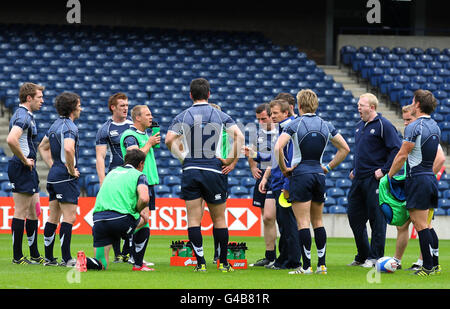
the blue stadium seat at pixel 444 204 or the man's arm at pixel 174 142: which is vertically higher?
the man's arm at pixel 174 142

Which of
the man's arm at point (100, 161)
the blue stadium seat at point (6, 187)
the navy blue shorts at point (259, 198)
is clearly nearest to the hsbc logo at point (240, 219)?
the blue stadium seat at point (6, 187)

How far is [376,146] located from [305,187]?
6.74ft

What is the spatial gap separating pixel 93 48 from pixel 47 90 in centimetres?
332

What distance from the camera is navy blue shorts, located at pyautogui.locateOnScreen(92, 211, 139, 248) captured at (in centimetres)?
880

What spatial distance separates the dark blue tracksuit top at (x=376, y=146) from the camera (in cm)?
1037

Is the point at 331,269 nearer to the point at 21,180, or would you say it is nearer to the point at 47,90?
the point at 21,180

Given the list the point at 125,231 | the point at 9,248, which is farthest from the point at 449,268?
the point at 9,248

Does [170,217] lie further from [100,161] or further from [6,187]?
[100,161]

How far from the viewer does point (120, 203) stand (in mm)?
8844

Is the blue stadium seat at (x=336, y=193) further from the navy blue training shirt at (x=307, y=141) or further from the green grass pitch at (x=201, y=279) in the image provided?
the navy blue training shirt at (x=307, y=141)

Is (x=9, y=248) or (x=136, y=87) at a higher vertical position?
(x=136, y=87)

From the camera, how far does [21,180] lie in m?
9.71

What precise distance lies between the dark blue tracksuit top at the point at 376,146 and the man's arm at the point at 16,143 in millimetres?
4251

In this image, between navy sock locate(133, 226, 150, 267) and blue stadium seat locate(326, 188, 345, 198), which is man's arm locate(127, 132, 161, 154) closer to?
navy sock locate(133, 226, 150, 267)
